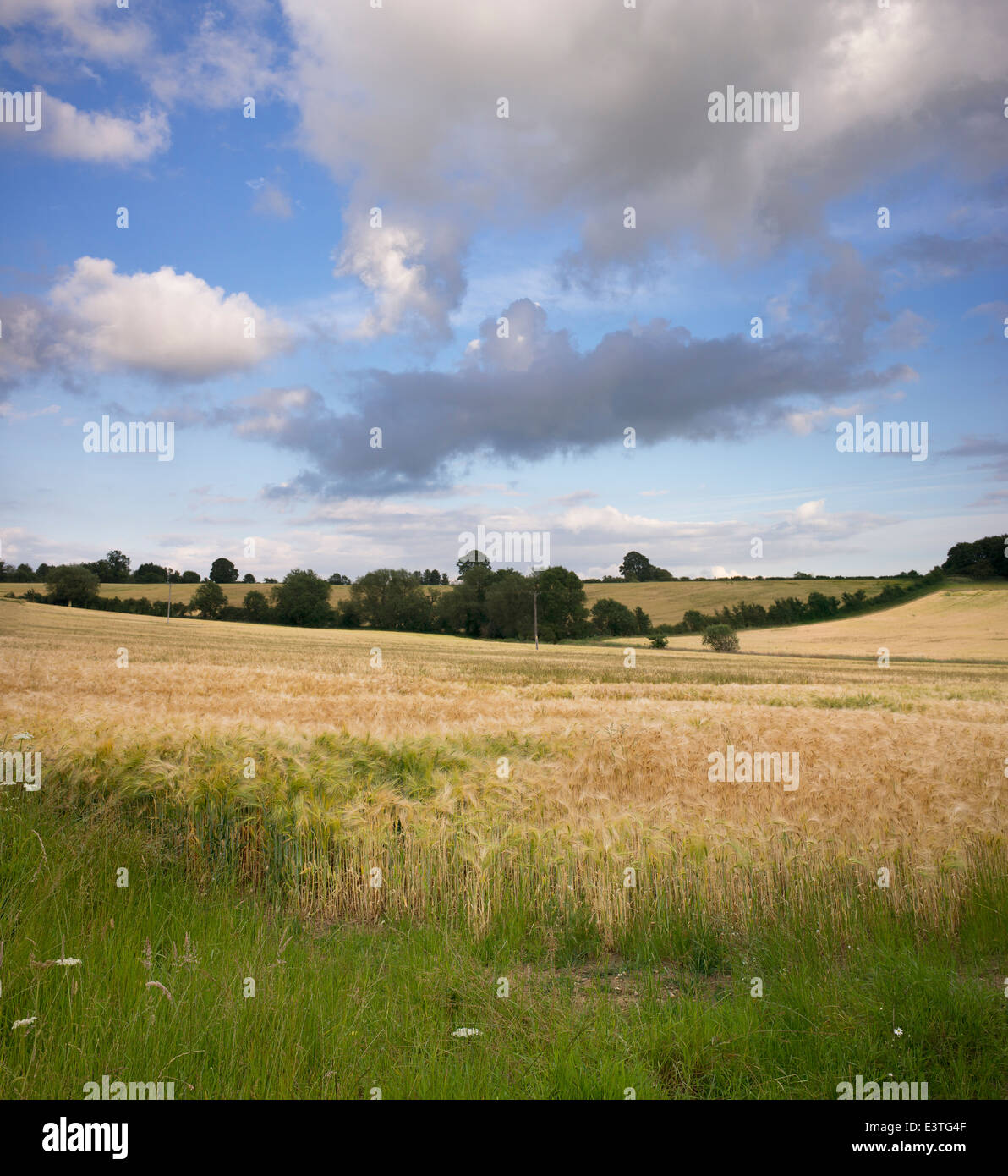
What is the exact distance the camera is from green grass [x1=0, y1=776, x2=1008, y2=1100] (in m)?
3.25

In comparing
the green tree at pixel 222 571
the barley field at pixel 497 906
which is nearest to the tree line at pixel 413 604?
the green tree at pixel 222 571

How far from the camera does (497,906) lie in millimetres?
5770

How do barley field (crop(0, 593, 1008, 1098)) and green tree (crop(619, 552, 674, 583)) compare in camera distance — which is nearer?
barley field (crop(0, 593, 1008, 1098))

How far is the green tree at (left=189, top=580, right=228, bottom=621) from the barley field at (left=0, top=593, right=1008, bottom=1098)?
97.4 meters

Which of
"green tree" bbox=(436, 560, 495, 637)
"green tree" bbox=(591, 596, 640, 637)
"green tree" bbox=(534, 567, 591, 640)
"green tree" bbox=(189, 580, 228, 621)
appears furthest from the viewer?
"green tree" bbox=(436, 560, 495, 637)

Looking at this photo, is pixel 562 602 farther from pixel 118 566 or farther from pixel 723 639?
pixel 118 566

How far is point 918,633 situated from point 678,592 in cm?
4794

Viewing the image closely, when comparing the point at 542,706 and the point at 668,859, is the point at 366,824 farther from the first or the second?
the point at 542,706

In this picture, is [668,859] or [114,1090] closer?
[114,1090]

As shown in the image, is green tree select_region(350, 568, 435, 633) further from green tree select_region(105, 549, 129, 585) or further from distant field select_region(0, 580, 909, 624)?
green tree select_region(105, 549, 129, 585)

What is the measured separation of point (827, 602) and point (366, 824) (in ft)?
356

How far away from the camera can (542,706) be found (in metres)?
17.0

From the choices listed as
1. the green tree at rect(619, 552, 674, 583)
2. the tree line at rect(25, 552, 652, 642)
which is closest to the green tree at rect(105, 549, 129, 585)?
the tree line at rect(25, 552, 652, 642)
